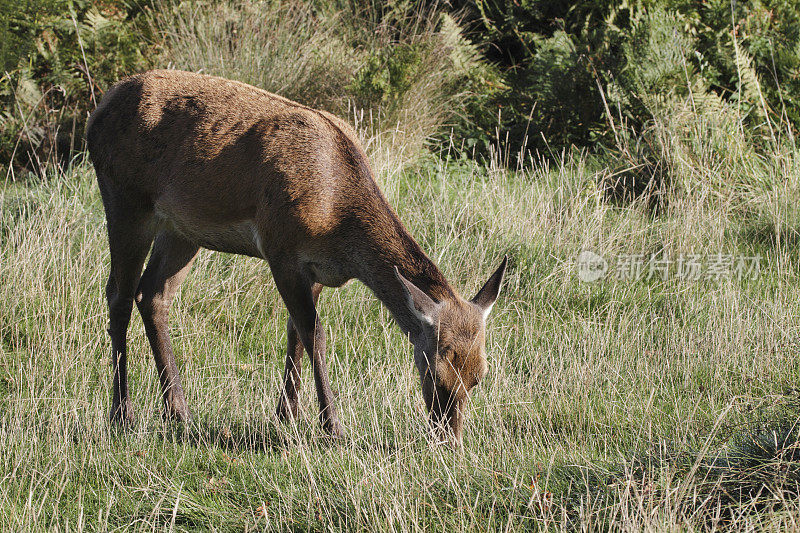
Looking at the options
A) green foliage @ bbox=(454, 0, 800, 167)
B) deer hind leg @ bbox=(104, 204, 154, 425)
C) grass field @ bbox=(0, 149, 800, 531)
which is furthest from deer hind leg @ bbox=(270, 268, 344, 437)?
green foliage @ bbox=(454, 0, 800, 167)

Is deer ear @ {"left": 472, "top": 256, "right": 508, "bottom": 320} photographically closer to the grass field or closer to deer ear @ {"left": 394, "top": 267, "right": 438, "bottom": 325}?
deer ear @ {"left": 394, "top": 267, "right": 438, "bottom": 325}

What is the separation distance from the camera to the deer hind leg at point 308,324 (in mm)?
5056

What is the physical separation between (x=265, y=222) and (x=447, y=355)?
Result: 1.36 metres

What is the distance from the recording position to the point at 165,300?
19.4 feet

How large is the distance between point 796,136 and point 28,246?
27.1ft

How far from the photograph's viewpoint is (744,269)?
762 cm

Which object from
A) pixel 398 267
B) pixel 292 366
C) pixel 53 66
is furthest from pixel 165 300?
pixel 53 66

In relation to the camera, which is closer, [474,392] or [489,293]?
[489,293]

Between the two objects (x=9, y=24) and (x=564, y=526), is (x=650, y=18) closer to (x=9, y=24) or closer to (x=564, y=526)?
(x=9, y=24)

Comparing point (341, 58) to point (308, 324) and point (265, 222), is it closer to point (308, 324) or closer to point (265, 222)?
point (265, 222)

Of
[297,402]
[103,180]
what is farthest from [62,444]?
[103,180]

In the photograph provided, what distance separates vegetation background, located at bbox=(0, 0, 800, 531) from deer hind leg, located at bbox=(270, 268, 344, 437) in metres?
0.13

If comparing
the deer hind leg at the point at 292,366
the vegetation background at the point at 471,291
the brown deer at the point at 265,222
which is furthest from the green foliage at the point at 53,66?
the deer hind leg at the point at 292,366

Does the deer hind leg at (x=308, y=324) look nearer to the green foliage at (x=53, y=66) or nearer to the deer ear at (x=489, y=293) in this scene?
the deer ear at (x=489, y=293)
